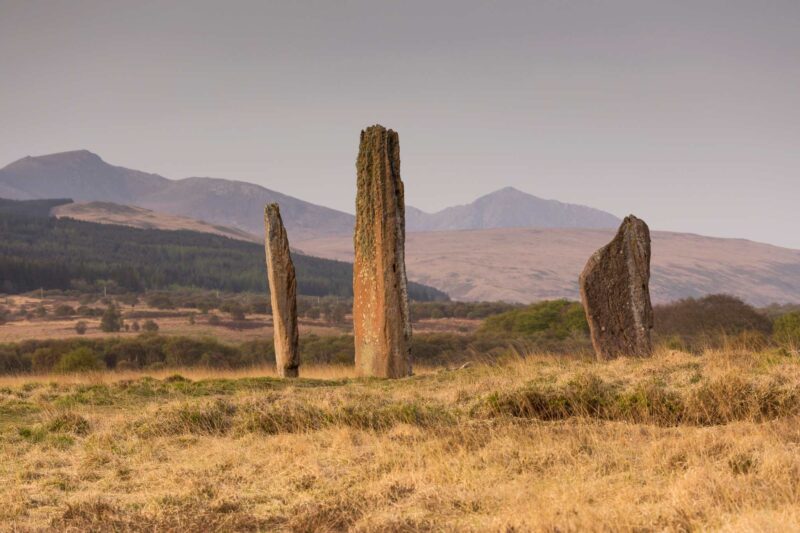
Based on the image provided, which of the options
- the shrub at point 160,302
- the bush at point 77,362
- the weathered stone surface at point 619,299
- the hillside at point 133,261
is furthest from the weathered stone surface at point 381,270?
the hillside at point 133,261

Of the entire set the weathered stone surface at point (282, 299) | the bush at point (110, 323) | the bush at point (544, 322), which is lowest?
the bush at point (110, 323)

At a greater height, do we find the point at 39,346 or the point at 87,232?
the point at 87,232

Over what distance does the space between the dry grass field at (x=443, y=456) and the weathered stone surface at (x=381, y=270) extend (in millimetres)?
4558

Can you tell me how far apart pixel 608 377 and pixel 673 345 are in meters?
11.4

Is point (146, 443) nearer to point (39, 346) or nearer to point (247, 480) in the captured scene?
point (247, 480)

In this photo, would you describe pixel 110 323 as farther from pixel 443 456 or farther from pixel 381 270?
pixel 443 456

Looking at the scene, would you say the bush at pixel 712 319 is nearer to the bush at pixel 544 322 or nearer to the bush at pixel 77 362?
the bush at pixel 544 322

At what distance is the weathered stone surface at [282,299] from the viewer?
20.5 metres

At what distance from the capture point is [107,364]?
111ft

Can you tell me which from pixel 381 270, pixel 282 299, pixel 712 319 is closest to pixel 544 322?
pixel 712 319

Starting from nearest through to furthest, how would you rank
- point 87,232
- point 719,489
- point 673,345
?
point 719,489 < point 673,345 < point 87,232

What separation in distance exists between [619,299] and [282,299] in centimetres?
790

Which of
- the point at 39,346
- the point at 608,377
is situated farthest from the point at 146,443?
the point at 39,346

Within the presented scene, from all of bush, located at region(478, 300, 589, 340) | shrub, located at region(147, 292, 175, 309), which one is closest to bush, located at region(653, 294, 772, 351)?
bush, located at region(478, 300, 589, 340)
